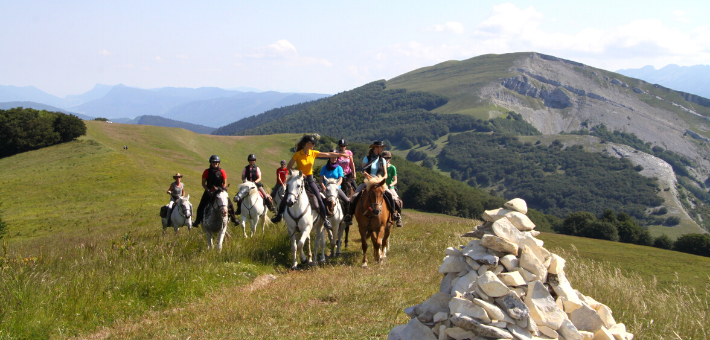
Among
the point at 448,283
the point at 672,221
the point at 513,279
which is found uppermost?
the point at 513,279

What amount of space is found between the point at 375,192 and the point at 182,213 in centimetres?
765

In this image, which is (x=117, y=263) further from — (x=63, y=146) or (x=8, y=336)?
(x=63, y=146)

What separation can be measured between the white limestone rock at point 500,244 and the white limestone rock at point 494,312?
85cm

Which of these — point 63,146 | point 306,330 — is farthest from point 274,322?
point 63,146

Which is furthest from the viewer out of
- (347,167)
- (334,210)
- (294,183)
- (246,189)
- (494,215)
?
(246,189)

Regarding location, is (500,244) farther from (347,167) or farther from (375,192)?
(347,167)

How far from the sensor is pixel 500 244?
4988mm

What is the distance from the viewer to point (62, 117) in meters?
57.4

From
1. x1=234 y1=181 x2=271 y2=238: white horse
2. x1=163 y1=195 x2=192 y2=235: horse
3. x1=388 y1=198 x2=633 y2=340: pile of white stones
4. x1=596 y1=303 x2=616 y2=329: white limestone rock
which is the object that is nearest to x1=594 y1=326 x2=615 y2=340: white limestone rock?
x1=388 y1=198 x2=633 y2=340: pile of white stones

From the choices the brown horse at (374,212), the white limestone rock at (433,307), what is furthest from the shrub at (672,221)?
the white limestone rock at (433,307)

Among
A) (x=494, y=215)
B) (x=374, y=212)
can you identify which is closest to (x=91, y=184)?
(x=374, y=212)

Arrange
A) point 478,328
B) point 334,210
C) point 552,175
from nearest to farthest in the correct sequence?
point 478,328 < point 334,210 < point 552,175

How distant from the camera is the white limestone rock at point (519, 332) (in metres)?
4.26

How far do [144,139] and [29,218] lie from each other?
4134 centimetres
